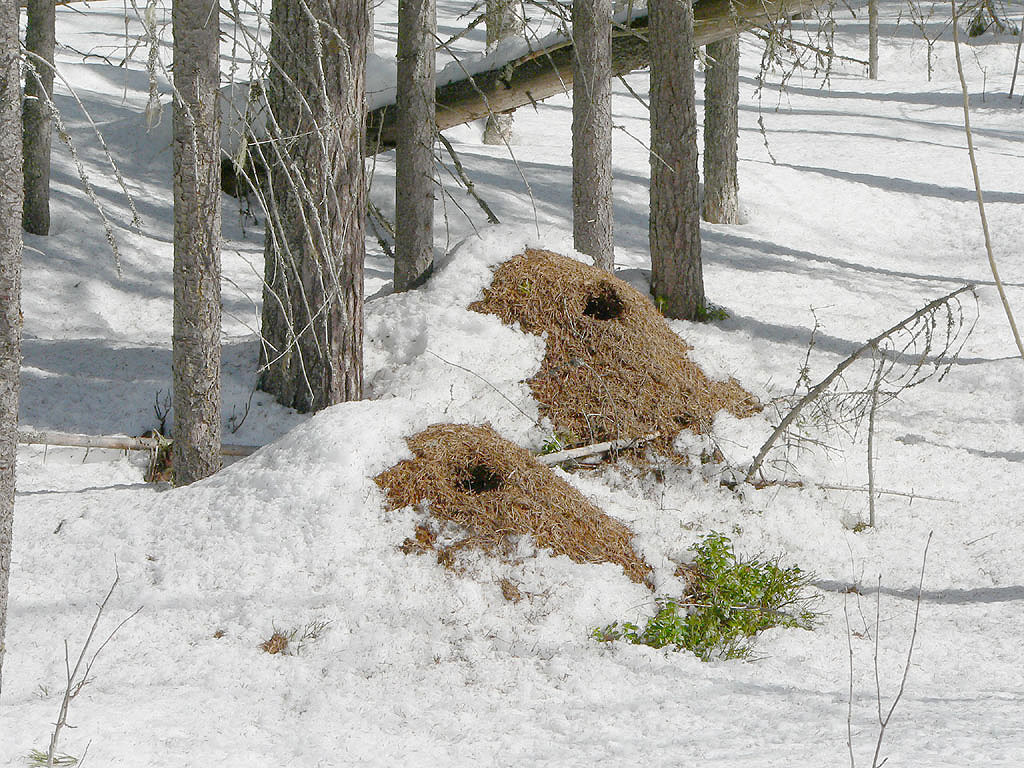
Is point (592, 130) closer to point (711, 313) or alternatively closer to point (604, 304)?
point (604, 304)

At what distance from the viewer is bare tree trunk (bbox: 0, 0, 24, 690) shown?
2605mm

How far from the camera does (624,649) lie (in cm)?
409

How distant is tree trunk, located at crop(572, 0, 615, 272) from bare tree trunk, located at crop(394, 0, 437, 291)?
122 cm

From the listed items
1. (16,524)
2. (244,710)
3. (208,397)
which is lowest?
(244,710)

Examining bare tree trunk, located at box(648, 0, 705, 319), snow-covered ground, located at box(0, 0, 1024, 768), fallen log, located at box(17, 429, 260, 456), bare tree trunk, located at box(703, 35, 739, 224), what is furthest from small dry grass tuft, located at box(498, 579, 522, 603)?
bare tree trunk, located at box(703, 35, 739, 224)

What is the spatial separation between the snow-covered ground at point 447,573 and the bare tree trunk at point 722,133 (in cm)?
310

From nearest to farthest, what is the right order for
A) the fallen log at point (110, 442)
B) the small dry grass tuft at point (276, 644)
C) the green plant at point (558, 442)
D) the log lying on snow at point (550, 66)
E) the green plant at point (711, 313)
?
the small dry grass tuft at point (276, 644) → the fallen log at point (110, 442) → the green plant at point (558, 442) → the log lying on snow at point (550, 66) → the green plant at point (711, 313)

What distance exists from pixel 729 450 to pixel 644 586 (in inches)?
70.7

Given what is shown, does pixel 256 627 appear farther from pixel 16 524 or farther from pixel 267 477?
pixel 16 524

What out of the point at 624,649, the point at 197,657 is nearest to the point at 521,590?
the point at 624,649

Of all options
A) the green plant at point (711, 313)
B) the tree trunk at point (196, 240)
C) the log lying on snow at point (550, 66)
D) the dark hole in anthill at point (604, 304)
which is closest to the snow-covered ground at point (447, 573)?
the green plant at point (711, 313)

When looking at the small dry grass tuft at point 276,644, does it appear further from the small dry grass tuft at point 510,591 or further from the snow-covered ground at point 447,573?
the small dry grass tuft at point 510,591

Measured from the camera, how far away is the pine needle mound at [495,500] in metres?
4.61

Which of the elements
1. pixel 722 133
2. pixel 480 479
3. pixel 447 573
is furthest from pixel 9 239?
pixel 722 133
